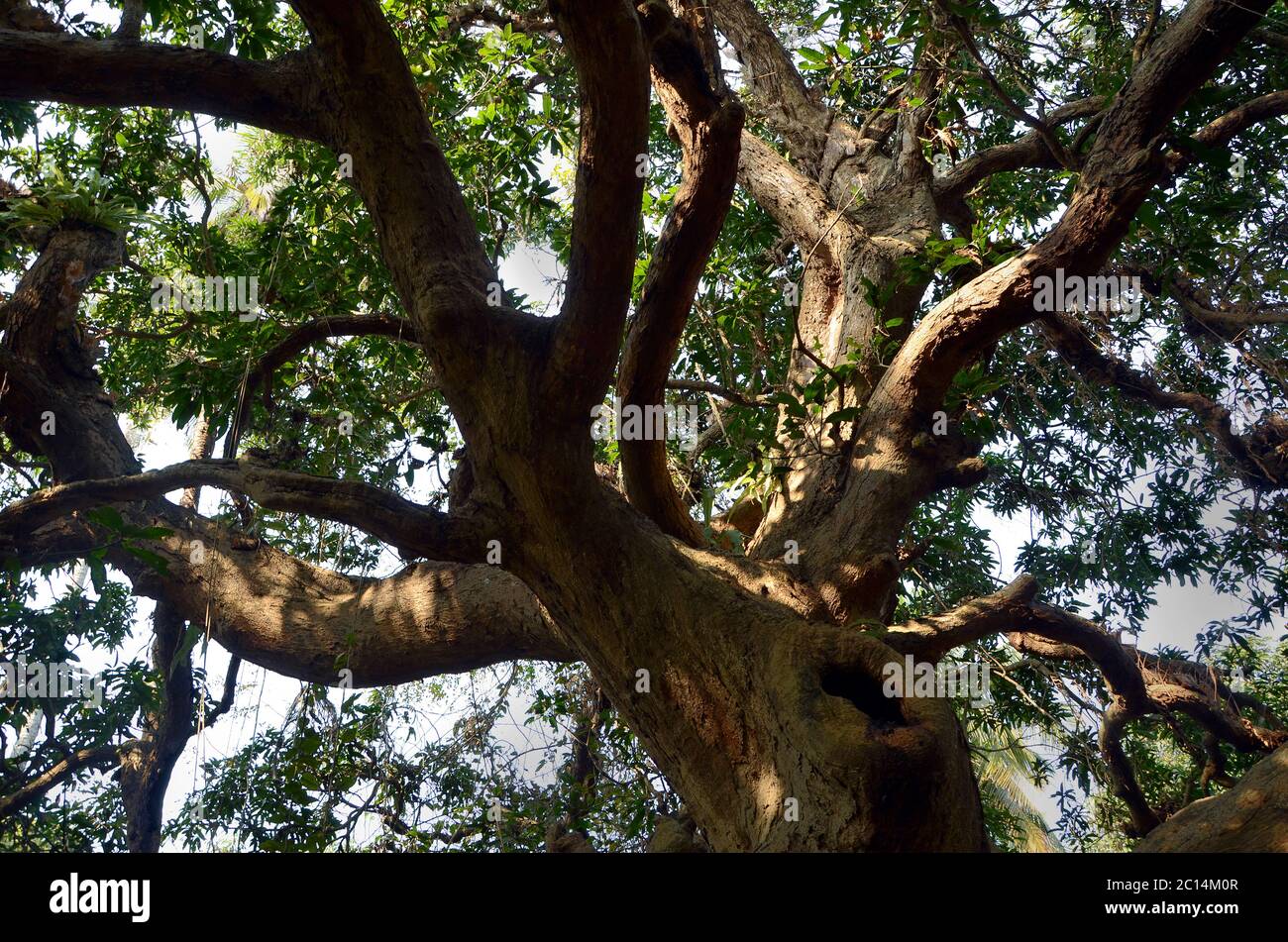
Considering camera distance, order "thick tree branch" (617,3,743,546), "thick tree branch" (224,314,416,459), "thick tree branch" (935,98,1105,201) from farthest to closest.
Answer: "thick tree branch" (935,98,1105,201)
"thick tree branch" (224,314,416,459)
"thick tree branch" (617,3,743,546)

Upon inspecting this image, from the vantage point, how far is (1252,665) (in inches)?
262

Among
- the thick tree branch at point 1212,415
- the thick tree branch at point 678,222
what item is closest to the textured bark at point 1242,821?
the thick tree branch at point 678,222

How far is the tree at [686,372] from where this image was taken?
2.59 metres

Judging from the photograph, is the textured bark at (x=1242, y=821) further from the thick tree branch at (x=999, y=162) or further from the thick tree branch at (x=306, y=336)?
the thick tree branch at (x=306, y=336)

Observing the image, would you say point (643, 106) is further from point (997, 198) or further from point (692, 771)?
point (997, 198)

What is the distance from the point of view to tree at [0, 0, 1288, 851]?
2.59 meters

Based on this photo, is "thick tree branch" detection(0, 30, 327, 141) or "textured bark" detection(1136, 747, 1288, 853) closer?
"textured bark" detection(1136, 747, 1288, 853)

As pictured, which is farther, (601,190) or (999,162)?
(999,162)

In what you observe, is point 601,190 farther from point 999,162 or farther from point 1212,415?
point 1212,415

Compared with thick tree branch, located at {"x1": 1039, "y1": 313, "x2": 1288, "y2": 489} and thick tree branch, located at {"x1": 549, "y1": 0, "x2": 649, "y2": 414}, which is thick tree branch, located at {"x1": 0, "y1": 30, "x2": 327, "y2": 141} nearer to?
thick tree branch, located at {"x1": 549, "y1": 0, "x2": 649, "y2": 414}

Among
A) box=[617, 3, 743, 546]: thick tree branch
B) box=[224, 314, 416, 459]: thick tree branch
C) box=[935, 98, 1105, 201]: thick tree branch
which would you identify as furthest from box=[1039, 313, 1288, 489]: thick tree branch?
box=[224, 314, 416, 459]: thick tree branch

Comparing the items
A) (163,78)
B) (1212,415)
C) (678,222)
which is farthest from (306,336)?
(1212,415)

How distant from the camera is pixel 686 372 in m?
5.27

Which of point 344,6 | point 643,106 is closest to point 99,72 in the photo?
point 344,6
